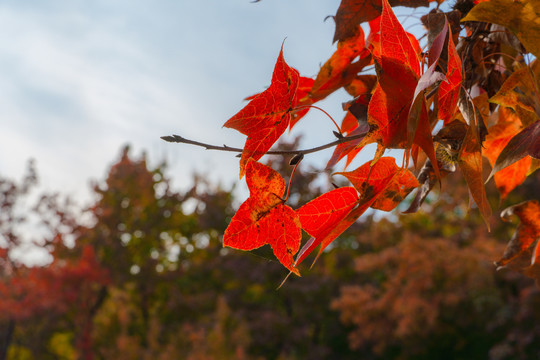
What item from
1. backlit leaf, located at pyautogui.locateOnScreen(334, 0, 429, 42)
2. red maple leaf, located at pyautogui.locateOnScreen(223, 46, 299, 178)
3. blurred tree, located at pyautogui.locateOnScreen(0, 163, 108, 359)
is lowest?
red maple leaf, located at pyautogui.locateOnScreen(223, 46, 299, 178)

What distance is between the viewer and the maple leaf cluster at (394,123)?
0.26m

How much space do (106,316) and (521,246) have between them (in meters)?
8.82

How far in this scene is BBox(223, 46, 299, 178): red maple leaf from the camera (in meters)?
0.30

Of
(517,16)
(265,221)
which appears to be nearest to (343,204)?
(265,221)

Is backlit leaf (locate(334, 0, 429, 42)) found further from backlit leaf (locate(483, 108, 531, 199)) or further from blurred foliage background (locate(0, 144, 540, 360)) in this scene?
blurred foliage background (locate(0, 144, 540, 360))


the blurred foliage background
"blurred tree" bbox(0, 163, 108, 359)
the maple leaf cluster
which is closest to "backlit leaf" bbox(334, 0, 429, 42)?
the maple leaf cluster

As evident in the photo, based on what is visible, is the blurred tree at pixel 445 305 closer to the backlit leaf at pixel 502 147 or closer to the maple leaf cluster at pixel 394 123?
the backlit leaf at pixel 502 147

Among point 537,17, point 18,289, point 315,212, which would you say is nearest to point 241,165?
point 315,212

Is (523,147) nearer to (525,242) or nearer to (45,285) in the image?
(525,242)

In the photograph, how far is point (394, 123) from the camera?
0.26 m

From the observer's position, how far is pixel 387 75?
26 centimetres

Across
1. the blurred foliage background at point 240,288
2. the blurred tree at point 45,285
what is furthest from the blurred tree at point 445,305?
the blurred tree at point 45,285

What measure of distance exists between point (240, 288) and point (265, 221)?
23.7 ft

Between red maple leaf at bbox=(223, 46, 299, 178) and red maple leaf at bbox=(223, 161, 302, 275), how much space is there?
0.02m
